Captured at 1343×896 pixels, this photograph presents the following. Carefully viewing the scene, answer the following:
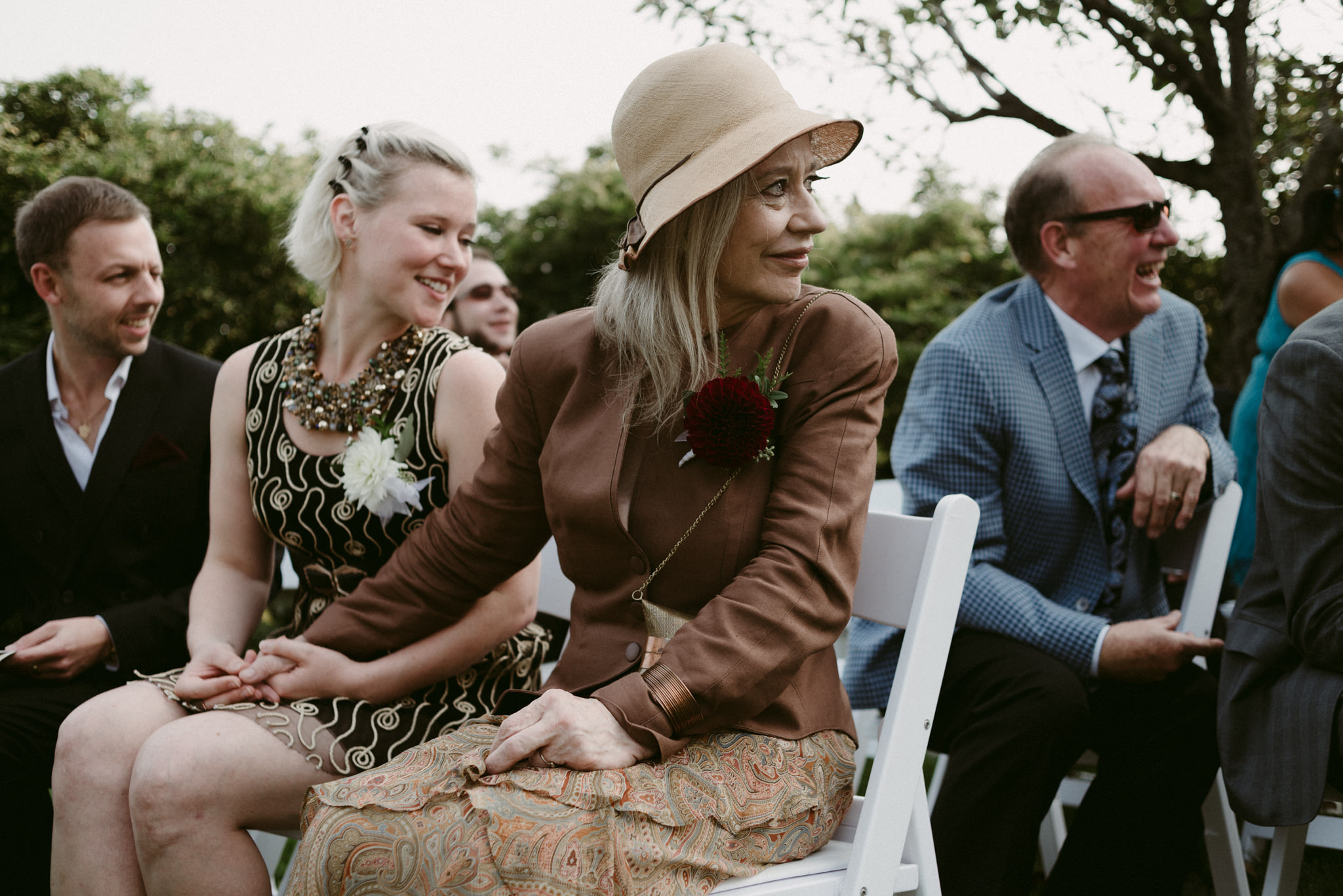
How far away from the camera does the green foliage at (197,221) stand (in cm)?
766

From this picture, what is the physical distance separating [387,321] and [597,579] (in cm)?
94

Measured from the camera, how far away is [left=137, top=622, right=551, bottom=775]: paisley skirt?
6.63ft

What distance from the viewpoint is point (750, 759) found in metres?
1.76

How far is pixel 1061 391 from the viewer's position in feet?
9.32

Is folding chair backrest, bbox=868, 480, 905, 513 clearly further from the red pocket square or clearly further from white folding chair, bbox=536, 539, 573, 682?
the red pocket square

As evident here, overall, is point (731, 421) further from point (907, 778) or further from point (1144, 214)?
point (1144, 214)

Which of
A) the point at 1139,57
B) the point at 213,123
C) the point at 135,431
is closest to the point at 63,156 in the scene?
the point at 213,123

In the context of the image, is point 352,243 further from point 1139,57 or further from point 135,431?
point 1139,57

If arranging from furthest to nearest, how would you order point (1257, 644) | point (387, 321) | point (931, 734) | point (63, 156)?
point (63, 156) < point (931, 734) < point (387, 321) < point (1257, 644)

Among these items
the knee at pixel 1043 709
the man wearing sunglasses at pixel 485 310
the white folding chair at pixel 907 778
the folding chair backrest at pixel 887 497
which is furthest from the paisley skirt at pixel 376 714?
the man wearing sunglasses at pixel 485 310

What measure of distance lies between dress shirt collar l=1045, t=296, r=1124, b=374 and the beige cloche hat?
121 cm

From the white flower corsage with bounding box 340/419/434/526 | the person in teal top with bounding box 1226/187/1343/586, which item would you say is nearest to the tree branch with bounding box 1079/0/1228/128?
the person in teal top with bounding box 1226/187/1343/586

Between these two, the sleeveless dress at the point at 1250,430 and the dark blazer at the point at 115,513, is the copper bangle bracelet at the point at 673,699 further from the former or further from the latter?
the sleeveless dress at the point at 1250,430

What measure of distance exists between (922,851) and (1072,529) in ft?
3.76
